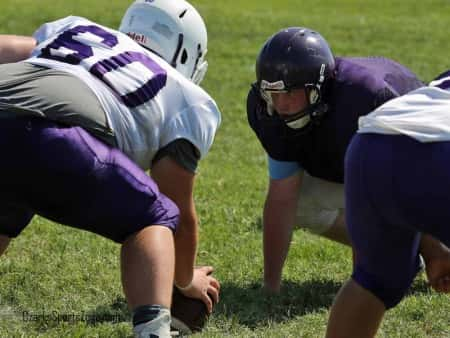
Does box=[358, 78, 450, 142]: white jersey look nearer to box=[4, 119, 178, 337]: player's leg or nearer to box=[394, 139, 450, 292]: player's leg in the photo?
box=[394, 139, 450, 292]: player's leg

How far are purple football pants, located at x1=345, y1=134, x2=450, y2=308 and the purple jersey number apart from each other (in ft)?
2.73

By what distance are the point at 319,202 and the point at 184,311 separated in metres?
1.14

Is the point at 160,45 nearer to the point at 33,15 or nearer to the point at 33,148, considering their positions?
the point at 33,148

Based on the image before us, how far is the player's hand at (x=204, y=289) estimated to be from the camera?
13.5ft

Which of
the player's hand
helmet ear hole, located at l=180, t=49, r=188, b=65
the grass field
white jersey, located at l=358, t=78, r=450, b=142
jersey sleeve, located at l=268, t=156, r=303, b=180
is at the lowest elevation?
the grass field

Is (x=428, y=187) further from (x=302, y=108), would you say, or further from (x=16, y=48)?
(x=16, y=48)

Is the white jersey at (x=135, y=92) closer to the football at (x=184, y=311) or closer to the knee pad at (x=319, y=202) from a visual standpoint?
the football at (x=184, y=311)

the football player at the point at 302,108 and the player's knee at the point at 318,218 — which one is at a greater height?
the football player at the point at 302,108

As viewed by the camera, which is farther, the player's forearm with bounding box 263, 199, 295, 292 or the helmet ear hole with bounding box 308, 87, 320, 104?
the player's forearm with bounding box 263, 199, 295, 292

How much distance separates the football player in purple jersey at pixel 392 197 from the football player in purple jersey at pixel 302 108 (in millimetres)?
1107

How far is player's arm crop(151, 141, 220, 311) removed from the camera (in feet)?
12.1

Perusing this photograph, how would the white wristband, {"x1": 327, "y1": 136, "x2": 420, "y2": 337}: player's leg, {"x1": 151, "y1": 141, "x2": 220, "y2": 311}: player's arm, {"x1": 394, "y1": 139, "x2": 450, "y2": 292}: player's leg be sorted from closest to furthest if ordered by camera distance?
1. {"x1": 394, "y1": 139, "x2": 450, "y2": 292}: player's leg
2. {"x1": 327, "y1": 136, "x2": 420, "y2": 337}: player's leg
3. {"x1": 151, "y1": 141, "x2": 220, "y2": 311}: player's arm
4. the white wristband

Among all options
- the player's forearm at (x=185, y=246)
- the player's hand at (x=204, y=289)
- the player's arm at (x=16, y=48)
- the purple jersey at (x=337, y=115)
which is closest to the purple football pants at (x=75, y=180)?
the player's forearm at (x=185, y=246)

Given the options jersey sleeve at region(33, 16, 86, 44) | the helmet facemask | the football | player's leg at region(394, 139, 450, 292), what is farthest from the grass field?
player's leg at region(394, 139, 450, 292)
